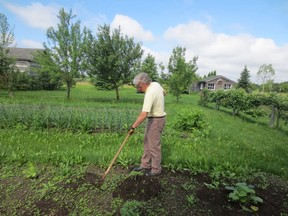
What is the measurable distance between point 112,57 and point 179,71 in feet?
22.2

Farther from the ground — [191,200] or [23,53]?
[23,53]

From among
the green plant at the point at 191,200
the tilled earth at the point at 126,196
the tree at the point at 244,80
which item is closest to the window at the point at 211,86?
the tree at the point at 244,80

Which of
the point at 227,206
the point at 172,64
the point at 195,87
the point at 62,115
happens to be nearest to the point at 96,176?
the point at 227,206

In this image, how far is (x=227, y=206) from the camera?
3.08m

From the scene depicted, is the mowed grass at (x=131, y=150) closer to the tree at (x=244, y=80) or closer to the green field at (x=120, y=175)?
the green field at (x=120, y=175)

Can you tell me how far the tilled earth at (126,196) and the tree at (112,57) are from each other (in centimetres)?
1442

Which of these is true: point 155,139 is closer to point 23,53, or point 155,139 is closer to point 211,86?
point 23,53

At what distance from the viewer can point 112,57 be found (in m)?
17.1

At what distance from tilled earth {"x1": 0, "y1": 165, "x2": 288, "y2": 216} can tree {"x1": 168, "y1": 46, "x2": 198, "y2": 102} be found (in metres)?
16.7

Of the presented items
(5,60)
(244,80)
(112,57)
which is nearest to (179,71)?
(112,57)

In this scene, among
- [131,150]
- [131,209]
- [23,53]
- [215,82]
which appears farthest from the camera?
[215,82]

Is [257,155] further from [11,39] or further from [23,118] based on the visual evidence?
[11,39]

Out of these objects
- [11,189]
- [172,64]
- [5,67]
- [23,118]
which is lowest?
[11,189]

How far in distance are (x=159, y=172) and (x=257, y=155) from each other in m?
2.99
